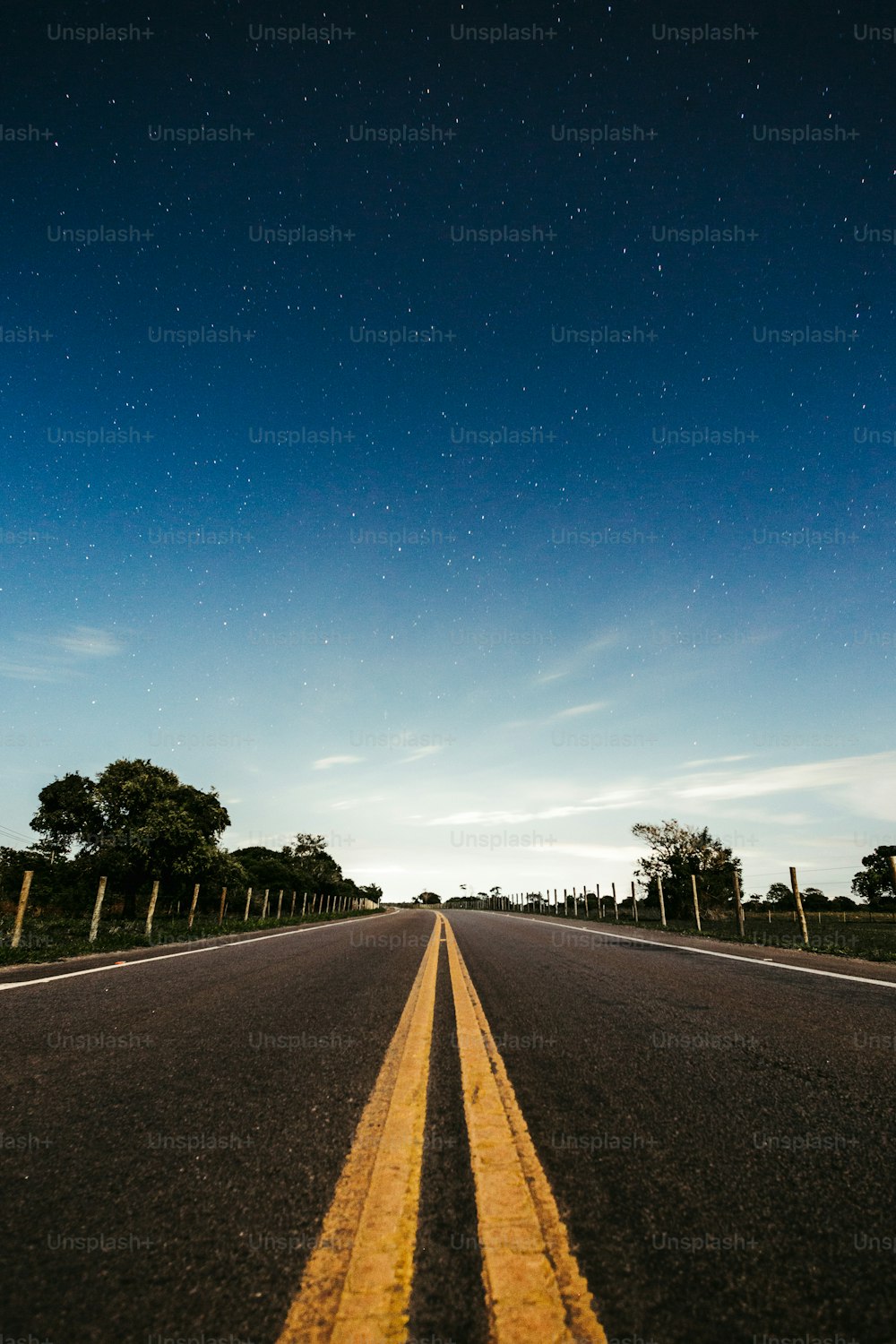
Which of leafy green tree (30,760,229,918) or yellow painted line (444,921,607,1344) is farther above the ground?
leafy green tree (30,760,229,918)

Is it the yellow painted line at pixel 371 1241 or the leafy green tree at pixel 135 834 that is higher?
the leafy green tree at pixel 135 834

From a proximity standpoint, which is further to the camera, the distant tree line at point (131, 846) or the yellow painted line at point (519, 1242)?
the distant tree line at point (131, 846)

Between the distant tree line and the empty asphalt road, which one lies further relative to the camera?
the distant tree line

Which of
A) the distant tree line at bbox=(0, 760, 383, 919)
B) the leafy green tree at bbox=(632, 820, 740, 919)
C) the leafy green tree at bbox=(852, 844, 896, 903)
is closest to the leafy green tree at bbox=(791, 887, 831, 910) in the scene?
the leafy green tree at bbox=(852, 844, 896, 903)

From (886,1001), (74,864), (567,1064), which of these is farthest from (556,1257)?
(74,864)

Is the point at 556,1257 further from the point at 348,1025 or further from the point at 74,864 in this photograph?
the point at 74,864

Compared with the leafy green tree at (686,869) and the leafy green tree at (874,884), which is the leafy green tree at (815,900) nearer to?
the leafy green tree at (874,884)

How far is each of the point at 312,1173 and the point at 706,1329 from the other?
1.22 meters

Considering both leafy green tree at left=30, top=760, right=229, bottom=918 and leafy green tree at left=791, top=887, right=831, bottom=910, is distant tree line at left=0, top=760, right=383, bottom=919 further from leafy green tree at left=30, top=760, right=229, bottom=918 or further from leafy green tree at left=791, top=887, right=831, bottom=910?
leafy green tree at left=791, top=887, right=831, bottom=910

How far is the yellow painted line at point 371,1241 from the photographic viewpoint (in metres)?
1.24

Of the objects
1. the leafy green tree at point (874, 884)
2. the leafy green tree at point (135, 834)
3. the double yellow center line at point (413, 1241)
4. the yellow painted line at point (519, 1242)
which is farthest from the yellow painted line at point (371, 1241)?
the leafy green tree at point (874, 884)

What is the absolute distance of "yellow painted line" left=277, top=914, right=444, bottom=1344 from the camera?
1243 millimetres

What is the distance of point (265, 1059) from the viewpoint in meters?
3.29

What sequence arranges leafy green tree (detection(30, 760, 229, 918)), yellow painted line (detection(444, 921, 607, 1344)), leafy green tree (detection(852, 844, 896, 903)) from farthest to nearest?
leafy green tree (detection(852, 844, 896, 903)), leafy green tree (detection(30, 760, 229, 918)), yellow painted line (detection(444, 921, 607, 1344))
